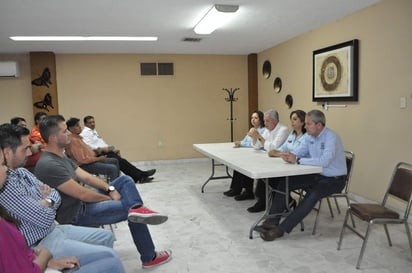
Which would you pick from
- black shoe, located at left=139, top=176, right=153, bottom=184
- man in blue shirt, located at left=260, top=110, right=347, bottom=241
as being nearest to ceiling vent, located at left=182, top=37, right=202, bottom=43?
black shoe, located at left=139, top=176, right=153, bottom=184

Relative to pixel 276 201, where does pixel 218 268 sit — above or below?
below

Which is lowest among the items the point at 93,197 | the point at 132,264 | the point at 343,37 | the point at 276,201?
the point at 132,264

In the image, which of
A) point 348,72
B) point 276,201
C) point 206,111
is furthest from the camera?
point 206,111

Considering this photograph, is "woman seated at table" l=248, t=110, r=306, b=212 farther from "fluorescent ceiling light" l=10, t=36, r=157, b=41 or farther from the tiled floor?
"fluorescent ceiling light" l=10, t=36, r=157, b=41

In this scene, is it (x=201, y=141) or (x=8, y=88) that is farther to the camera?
(x=201, y=141)

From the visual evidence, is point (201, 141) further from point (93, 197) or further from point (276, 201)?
point (93, 197)

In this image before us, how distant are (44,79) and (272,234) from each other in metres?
5.25

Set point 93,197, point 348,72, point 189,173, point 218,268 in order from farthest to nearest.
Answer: point 189,173, point 348,72, point 218,268, point 93,197

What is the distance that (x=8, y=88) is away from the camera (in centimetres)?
625

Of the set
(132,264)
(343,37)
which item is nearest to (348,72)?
(343,37)

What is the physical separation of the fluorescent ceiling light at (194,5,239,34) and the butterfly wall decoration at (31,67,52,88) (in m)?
3.18

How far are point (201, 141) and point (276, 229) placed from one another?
4.30 metres

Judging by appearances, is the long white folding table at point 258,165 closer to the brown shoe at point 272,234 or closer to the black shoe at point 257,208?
the brown shoe at point 272,234

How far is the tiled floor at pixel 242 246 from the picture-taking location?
252cm
